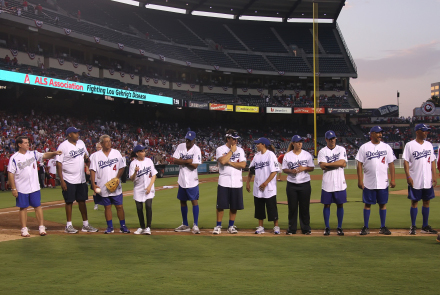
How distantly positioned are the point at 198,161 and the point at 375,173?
11.9 ft

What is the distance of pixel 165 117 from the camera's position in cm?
4775

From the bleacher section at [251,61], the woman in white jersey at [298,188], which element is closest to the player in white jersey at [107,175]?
the woman in white jersey at [298,188]

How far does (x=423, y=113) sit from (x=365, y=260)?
5861 centimetres

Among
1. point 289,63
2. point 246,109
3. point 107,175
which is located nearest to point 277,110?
point 246,109

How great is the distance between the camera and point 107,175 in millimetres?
8734

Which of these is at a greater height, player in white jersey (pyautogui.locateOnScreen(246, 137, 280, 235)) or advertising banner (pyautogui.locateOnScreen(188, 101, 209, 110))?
advertising banner (pyautogui.locateOnScreen(188, 101, 209, 110))

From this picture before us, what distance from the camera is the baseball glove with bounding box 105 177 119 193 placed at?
855cm

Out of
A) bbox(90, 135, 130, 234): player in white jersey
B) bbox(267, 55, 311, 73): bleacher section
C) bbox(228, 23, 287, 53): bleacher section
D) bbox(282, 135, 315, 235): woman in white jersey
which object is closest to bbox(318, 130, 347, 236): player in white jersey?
bbox(282, 135, 315, 235): woman in white jersey

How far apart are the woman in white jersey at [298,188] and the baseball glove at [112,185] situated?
3487 mm

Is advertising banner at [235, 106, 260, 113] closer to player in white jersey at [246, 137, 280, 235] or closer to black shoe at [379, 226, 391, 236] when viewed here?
player in white jersey at [246, 137, 280, 235]

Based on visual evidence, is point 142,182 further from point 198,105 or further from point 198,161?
point 198,105

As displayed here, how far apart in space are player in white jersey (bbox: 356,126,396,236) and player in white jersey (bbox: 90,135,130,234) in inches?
194

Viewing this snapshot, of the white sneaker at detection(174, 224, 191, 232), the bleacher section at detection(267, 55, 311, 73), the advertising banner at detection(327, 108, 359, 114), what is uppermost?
the bleacher section at detection(267, 55, 311, 73)

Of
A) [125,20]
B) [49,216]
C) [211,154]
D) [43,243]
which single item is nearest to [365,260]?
[43,243]
